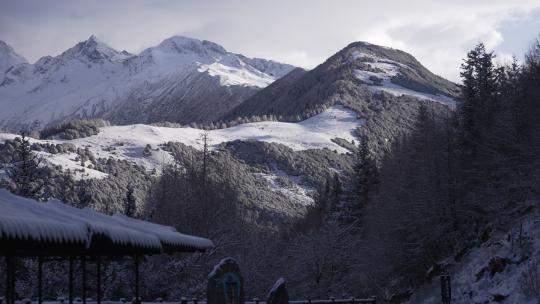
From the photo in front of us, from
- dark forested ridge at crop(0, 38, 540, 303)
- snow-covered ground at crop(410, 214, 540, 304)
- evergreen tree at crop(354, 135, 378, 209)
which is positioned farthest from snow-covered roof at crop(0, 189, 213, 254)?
evergreen tree at crop(354, 135, 378, 209)

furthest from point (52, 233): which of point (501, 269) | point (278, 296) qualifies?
point (501, 269)

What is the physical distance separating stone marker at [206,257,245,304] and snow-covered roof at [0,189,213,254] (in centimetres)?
500

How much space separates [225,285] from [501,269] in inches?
474

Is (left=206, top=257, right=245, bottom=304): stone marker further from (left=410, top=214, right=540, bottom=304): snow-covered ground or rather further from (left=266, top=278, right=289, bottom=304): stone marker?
(left=410, top=214, right=540, bottom=304): snow-covered ground

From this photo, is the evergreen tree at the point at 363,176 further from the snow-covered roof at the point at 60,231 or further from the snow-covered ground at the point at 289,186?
the snow-covered ground at the point at 289,186

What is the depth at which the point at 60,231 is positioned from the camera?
29.8ft

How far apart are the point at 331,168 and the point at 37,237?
169 m

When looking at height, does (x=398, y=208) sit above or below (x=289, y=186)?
below

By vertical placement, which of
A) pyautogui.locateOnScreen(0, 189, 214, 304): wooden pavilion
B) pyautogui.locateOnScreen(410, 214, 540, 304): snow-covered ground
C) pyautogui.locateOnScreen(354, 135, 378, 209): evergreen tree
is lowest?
pyautogui.locateOnScreen(410, 214, 540, 304): snow-covered ground

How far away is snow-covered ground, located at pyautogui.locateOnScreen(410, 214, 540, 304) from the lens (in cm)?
2259

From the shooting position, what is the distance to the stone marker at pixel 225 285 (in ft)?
57.3

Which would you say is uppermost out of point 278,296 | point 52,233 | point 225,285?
point 52,233

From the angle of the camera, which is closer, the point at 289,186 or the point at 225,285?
the point at 225,285

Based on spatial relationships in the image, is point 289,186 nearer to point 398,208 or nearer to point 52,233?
point 398,208
